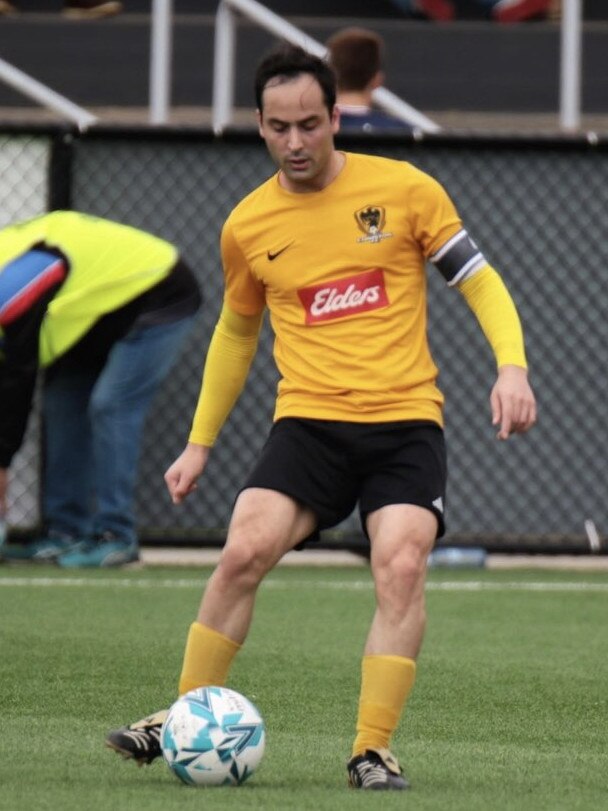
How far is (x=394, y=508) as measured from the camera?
16.6ft

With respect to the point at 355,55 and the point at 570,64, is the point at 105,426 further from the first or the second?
the point at 570,64

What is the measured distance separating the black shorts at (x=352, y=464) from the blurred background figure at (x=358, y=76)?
15.1ft

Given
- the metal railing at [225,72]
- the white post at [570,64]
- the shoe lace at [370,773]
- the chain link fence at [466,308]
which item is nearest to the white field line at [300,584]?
the chain link fence at [466,308]

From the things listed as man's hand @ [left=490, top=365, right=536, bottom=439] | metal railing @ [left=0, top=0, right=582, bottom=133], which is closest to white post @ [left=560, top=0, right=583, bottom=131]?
metal railing @ [left=0, top=0, right=582, bottom=133]

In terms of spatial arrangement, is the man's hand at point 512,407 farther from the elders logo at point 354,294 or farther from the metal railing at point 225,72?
the metal railing at point 225,72

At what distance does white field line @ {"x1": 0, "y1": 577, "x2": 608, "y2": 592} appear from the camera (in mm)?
9086

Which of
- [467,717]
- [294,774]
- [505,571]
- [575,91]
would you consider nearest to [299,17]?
[575,91]

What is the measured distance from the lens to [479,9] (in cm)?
1431

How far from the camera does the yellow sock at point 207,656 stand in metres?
5.16

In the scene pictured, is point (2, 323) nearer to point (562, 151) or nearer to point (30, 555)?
point (30, 555)

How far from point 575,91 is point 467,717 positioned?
541 centimetres

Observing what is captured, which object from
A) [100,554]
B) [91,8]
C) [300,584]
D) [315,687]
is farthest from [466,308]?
[91,8]

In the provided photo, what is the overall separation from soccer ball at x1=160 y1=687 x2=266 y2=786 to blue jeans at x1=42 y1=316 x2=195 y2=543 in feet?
15.6

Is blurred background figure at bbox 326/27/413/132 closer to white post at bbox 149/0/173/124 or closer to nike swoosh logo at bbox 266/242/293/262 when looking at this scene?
white post at bbox 149/0/173/124
